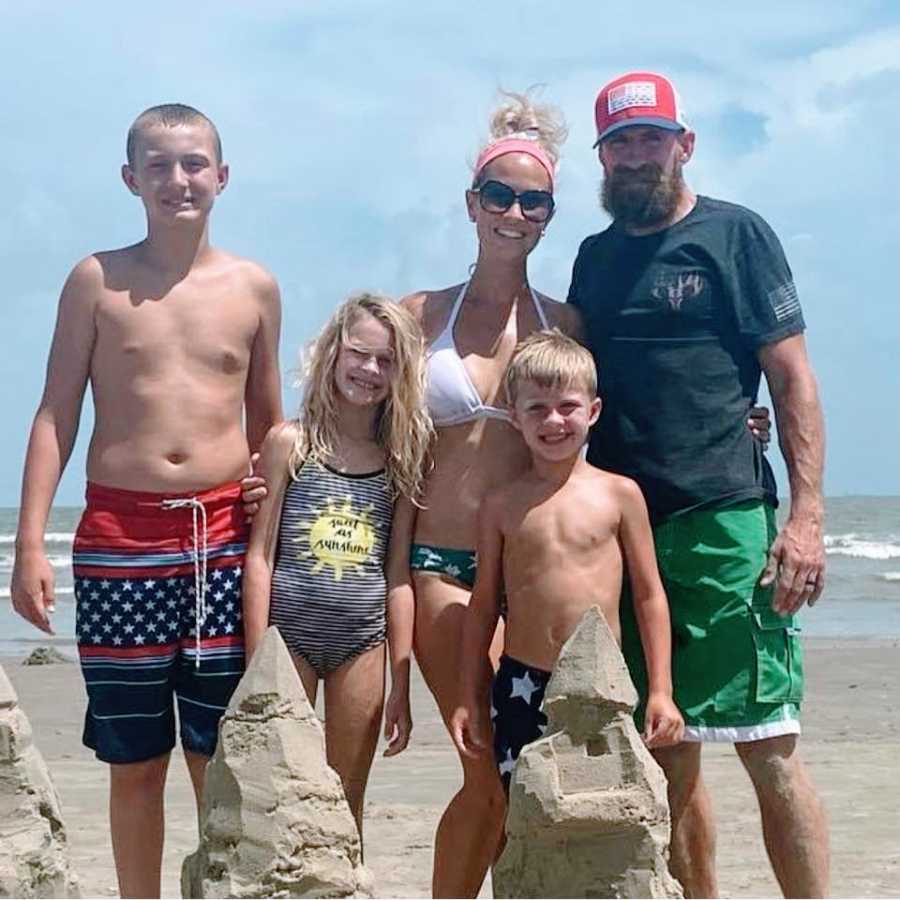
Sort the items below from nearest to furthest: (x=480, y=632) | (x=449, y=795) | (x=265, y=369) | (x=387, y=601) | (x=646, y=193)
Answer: (x=480, y=632)
(x=387, y=601)
(x=646, y=193)
(x=265, y=369)
(x=449, y=795)

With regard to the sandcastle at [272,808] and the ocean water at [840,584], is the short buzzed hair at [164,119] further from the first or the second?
the ocean water at [840,584]

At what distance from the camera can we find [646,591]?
5043mm

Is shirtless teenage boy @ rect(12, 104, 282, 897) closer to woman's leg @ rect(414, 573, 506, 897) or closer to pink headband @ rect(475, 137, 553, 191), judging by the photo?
woman's leg @ rect(414, 573, 506, 897)

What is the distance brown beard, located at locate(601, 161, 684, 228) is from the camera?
17.8ft

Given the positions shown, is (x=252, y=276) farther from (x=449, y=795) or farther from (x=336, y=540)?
(x=449, y=795)

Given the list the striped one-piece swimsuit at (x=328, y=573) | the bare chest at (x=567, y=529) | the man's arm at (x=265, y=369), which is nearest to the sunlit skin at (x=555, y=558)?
the bare chest at (x=567, y=529)

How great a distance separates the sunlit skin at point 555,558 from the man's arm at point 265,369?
0.96 metres

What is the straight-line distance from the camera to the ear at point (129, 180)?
5.48 m

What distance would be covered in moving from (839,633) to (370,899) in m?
19.2

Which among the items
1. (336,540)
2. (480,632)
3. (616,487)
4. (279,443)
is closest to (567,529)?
(616,487)

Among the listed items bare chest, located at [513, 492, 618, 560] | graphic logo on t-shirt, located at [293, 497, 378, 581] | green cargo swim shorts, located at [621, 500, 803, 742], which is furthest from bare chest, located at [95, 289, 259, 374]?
green cargo swim shorts, located at [621, 500, 803, 742]

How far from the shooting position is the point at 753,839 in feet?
27.5

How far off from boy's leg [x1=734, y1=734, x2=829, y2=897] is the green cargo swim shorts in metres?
0.09

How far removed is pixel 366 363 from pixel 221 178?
36.0 inches
